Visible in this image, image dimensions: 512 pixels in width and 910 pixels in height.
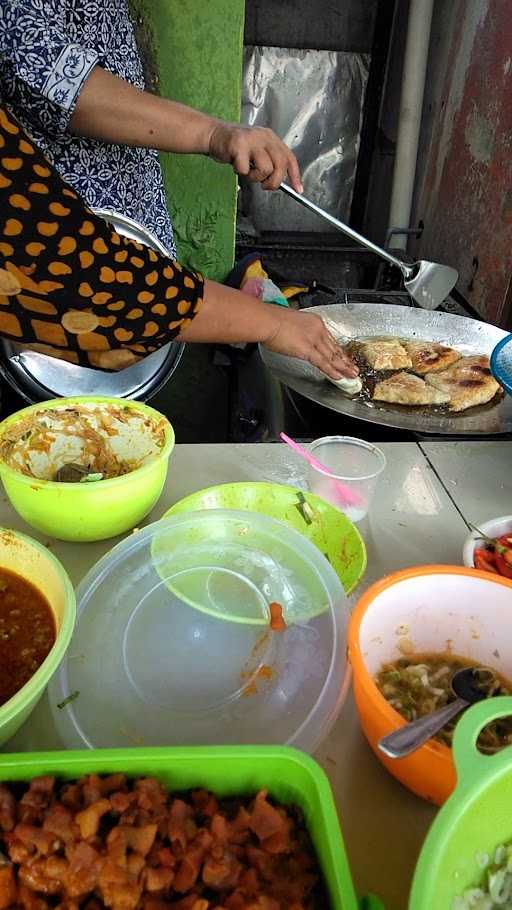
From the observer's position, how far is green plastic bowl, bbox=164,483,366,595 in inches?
46.3

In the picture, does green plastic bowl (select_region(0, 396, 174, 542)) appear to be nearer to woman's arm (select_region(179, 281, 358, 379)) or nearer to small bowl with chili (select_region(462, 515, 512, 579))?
woman's arm (select_region(179, 281, 358, 379))

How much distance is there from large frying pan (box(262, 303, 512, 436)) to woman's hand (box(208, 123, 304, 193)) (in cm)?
50

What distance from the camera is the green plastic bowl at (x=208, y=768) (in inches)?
28.0

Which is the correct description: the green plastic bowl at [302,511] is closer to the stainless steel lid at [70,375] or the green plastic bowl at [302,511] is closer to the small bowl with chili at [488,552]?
the small bowl with chili at [488,552]

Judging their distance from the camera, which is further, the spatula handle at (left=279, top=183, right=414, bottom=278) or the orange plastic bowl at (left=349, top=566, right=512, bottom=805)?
the spatula handle at (left=279, top=183, right=414, bottom=278)

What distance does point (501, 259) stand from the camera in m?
2.70

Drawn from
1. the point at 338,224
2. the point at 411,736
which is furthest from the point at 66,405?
the point at 338,224

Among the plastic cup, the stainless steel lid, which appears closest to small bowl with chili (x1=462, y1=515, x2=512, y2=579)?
the plastic cup

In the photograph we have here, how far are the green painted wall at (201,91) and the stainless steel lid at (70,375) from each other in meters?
0.56

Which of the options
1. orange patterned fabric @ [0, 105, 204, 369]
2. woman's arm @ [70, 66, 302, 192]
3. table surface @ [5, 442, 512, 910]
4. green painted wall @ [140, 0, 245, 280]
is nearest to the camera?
table surface @ [5, 442, 512, 910]

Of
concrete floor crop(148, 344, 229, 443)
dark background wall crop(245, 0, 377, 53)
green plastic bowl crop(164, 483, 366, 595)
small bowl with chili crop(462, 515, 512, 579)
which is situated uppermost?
dark background wall crop(245, 0, 377, 53)

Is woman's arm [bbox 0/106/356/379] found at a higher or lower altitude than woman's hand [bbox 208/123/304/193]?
lower

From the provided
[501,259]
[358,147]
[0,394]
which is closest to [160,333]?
[0,394]

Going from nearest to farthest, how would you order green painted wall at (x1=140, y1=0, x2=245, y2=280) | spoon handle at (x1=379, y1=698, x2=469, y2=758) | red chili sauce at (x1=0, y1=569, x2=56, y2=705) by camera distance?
Answer: spoon handle at (x1=379, y1=698, x2=469, y2=758), red chili sauce at (x1=0, y1=569, x2=56, y2=705), green painted wall at (x1=140, y1=0, x2=245, y2=280)
